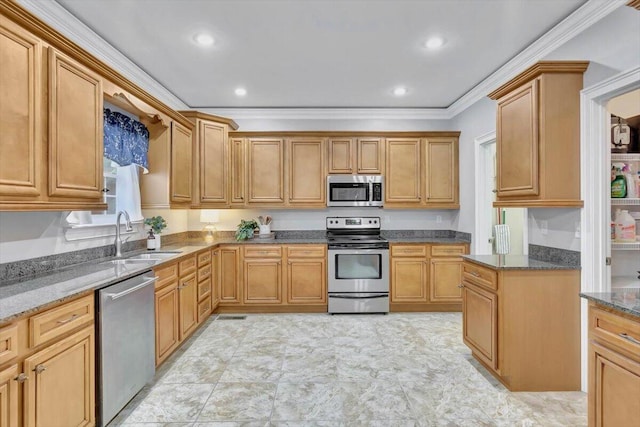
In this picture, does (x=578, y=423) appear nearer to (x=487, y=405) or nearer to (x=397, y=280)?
(x=487, y=405)

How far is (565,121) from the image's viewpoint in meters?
2.36

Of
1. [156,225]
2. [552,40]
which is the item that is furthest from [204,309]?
[552,40]

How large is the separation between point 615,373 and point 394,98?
3.56 metres

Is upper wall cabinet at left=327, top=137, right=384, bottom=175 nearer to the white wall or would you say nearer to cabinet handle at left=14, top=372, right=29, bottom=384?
the white wall

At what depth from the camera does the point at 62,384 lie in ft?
5.27

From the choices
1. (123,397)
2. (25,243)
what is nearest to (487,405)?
(123,397)

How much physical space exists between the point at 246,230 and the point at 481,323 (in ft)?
10.1

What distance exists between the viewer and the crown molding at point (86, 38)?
7.35 feet

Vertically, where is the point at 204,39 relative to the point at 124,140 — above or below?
above

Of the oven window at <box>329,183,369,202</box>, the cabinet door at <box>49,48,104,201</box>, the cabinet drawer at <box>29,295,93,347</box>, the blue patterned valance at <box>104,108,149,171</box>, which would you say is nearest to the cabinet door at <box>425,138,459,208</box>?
the oven window at <box>329,183,369,202</box>

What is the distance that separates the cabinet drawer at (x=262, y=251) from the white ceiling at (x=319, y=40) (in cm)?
196

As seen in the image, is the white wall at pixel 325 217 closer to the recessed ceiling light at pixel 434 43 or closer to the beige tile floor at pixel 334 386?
the beige tile floor at pixel 334 386

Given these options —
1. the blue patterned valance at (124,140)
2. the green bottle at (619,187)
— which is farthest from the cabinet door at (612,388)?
the blue patterned valance at (124,140)

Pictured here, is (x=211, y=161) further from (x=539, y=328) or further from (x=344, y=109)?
(x=539, y=328)
